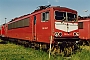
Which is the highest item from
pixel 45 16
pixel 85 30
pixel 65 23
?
pixel 45 16

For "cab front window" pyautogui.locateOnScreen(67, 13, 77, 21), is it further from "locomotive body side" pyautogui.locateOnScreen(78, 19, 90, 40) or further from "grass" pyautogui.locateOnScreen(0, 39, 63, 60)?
"locomotive body side" pyautogui.locateOnScreen(78, 19, 90, 40)

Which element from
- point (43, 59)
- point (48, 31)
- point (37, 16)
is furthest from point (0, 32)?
point (43, 59)

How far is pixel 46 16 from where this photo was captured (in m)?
13.0

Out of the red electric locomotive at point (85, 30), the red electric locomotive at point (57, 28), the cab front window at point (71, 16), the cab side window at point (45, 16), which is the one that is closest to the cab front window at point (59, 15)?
the red electric locomotive at point (57, 28)

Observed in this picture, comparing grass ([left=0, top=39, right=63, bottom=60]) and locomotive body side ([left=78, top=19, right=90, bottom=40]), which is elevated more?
locomotive body side ([left=78, top=19, right=90, bottom=40])

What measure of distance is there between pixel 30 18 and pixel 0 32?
864 inches

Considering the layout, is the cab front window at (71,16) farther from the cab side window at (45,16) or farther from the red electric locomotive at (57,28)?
the cab side window at (45,16)

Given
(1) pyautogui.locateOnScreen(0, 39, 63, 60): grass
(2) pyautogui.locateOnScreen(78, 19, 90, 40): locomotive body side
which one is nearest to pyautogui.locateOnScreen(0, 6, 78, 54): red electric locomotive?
(1) pyautogui.locateOnScreen(0, 39, 63, 60): grass

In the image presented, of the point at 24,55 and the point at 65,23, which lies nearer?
the point at 24,55

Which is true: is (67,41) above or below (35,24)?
below

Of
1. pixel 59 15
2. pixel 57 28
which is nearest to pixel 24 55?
pixel 57 28

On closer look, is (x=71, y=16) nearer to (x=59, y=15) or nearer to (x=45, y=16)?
(x=59, y=15)

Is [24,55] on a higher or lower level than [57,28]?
lower

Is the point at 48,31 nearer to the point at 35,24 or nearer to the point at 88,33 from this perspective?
the point at 35,24
